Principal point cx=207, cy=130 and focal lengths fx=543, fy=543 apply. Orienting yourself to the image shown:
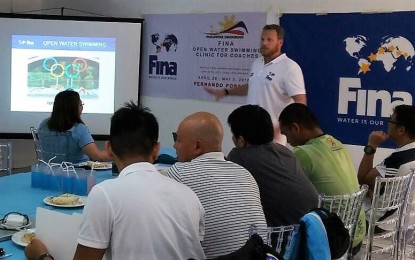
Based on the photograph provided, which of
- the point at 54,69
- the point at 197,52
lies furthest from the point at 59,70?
the point at 197,52

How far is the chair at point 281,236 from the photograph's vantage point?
1850mm

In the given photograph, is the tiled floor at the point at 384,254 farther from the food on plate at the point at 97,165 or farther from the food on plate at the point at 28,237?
the food on plate at the point at 28,237

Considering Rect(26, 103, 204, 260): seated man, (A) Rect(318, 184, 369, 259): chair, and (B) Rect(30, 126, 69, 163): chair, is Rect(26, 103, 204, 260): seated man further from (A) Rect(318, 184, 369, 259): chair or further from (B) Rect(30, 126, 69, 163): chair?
(B) Rect(30, 126, 69, 163): chair

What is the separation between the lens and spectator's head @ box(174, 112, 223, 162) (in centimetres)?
216

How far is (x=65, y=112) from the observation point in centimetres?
382

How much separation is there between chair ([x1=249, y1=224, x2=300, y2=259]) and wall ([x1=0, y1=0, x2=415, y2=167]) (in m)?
2.98

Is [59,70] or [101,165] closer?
[101,165]

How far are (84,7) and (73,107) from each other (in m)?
3.20

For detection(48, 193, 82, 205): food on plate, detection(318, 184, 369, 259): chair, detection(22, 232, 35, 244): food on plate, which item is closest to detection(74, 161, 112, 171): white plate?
detection(48, 193, 82, 205): food on plate

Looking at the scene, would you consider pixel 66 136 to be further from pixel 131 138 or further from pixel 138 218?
pixel 138 218

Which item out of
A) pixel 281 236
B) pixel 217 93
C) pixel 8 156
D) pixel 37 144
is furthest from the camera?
pixel 217 93

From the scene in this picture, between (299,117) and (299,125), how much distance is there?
0.15 feet

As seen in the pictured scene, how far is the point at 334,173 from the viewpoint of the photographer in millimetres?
2807

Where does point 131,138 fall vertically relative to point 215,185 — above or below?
above
